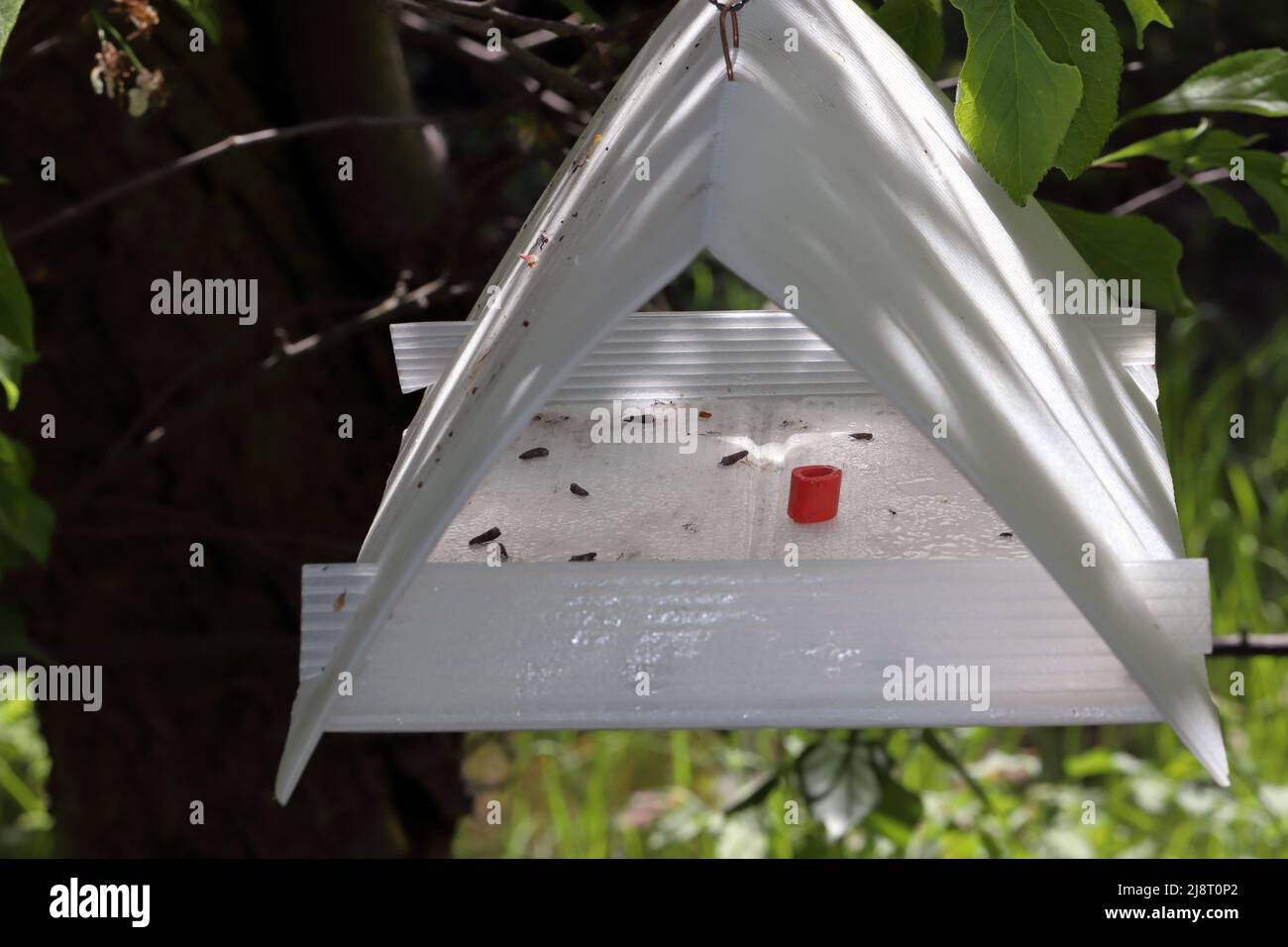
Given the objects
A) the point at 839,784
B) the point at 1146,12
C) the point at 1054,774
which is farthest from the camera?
the point at 1054,774

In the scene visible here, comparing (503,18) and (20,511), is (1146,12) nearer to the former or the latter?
(503,18)

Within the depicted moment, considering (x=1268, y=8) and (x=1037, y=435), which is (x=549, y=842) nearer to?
(x=1037, y=435)

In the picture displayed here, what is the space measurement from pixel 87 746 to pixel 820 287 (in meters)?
1.50

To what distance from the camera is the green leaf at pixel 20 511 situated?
1.11 m

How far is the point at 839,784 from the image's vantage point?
159 cm

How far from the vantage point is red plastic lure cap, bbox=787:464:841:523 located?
1.02 metres

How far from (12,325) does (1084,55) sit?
80cm

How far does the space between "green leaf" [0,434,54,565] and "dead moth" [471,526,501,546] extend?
0.40m

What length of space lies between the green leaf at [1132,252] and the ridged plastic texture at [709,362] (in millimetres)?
235

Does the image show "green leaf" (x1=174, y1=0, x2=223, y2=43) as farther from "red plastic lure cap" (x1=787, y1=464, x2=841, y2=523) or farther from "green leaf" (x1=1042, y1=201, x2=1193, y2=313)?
"green leaf" (x1=1042, y1=201, x2=1193, y2=313)

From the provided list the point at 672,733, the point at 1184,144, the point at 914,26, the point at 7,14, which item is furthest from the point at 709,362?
the point at 672,733

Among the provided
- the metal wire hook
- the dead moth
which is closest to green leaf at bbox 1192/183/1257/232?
the metal wire hook

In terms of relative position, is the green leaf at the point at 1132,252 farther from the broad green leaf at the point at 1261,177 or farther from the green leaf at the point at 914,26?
the green leaf at the point at 914,26
